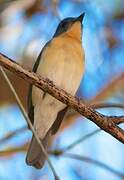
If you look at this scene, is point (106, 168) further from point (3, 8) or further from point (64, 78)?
point (3, 8)

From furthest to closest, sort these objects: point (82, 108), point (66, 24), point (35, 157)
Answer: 1. point (66, 24)
2. point (35, 157)
3. point (82, 108)

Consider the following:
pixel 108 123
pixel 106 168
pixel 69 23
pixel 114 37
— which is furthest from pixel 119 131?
pixel 114 37

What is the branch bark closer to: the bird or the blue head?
the bird

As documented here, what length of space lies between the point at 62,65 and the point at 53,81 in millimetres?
121

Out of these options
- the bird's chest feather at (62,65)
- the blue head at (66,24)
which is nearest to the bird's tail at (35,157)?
the bird's chest feather at (62,65)

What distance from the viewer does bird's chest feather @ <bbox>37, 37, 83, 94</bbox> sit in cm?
335

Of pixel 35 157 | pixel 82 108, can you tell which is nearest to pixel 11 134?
pixel 35 157

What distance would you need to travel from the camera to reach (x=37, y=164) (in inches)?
128

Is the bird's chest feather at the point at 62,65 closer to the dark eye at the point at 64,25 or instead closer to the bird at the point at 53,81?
the bird at the point at 53,81

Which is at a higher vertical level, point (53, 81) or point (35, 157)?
point (53, 81)

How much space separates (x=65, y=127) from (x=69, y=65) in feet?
4.58

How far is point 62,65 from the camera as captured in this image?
338 cm

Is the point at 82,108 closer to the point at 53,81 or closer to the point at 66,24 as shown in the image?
the point at 53,81

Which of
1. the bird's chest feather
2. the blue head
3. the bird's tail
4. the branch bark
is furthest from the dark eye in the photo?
the branch bark
